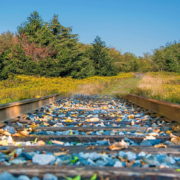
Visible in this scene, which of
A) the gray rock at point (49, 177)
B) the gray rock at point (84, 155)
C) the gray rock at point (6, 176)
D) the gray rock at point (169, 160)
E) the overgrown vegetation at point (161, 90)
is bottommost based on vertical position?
the overgrown vegetation at point (161, 90)

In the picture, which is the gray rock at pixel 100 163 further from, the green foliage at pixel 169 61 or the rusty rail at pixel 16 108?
the green foliage at pixel 169 61

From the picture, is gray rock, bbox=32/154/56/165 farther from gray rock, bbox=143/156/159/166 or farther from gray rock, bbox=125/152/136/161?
gray rock, bbox=143/156/159/166

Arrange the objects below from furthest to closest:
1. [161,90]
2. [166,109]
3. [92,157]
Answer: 1. [161,90]
2. [166,109]
3. [92,157]

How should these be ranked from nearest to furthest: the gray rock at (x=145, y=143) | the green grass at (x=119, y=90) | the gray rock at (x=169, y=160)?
the gray rock at (x=169, y=160)
the gray rock at (x=145, y=143)
the green grass at (x=119, y=90)

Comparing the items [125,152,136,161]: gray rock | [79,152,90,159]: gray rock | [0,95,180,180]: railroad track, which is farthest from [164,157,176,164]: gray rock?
[79,152,90,159]: gray rock

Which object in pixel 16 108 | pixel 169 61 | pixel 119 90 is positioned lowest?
pixel 119 90

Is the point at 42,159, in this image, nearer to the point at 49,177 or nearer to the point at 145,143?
the point at 49,177

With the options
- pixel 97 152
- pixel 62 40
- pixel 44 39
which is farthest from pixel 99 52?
pixel 97 152

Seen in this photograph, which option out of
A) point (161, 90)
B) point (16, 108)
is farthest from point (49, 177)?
point (161, 90)

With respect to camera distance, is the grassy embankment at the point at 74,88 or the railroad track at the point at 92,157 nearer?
the railroad track at the point at 92,157

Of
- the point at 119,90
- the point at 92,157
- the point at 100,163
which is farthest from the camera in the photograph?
the point at 119,90

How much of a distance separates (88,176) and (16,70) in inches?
1031

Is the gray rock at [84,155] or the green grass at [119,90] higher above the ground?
the gray rock at [84,155]

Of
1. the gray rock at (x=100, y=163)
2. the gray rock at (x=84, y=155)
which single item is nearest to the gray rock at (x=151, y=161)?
the gray rock at (x=100, y=163)
